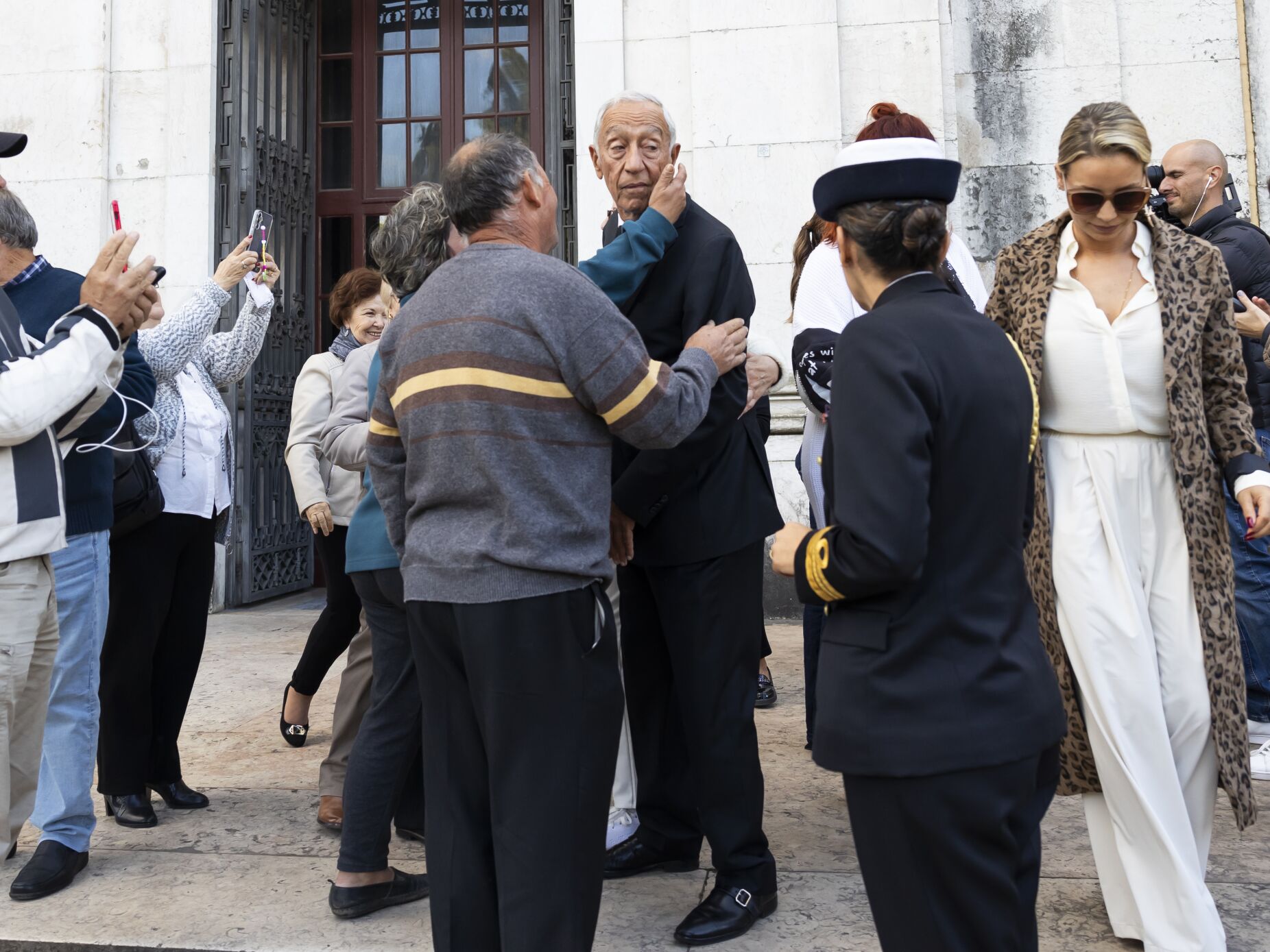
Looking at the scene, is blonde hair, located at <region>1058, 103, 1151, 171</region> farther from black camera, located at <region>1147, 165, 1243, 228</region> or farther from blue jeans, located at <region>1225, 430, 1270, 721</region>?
blue jeans, located at <region>1225, 430, 1270, 721</region>

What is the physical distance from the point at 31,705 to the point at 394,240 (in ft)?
5.59

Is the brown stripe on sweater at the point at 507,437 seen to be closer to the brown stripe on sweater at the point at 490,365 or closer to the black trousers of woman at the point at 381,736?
the brown stripe on sweater at the point at 490,365

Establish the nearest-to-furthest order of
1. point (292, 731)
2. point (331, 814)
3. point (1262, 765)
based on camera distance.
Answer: point (331, 814)
point (1262, 765)
point (292, 731)

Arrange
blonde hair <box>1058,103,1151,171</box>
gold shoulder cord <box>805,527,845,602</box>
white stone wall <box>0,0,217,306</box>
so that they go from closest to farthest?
gold shoulder cord <box>805,527,845,602</box>, blonde hair <box>1058,103,1151,171</box>, white stone wall <box>0,0,217,306</box>

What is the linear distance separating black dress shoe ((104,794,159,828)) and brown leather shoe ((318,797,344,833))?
59 cm

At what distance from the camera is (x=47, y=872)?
347cm

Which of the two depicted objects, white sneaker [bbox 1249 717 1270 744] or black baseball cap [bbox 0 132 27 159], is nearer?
black baseball cap [bbox 0 132 27 159]

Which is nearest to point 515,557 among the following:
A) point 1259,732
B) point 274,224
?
point 1259,732

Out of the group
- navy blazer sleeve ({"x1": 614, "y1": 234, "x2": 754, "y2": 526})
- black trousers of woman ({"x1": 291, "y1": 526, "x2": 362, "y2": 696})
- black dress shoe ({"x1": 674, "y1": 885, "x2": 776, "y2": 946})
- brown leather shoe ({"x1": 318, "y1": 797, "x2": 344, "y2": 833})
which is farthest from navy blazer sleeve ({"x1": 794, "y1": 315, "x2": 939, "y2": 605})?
black trousers of woman ({"x1": 291, "y1": 526, "x2": 362, "y2": 696})

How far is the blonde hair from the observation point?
111 inches

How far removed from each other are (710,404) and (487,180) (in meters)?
0.84

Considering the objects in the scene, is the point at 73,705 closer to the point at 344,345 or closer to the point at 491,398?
the point at 344,345

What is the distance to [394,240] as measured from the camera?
10.8 ft

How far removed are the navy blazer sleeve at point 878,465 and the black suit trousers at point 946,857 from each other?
1.03ft
